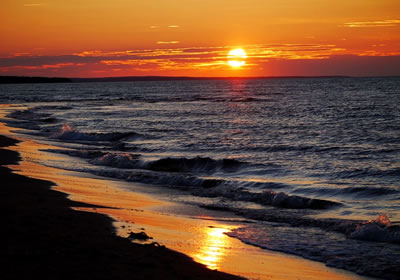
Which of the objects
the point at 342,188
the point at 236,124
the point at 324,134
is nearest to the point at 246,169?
the point at 342,188

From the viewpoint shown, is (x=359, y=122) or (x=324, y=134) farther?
(x=359, y=122)

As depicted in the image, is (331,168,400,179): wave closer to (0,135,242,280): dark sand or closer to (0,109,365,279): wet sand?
(0,109,365,279): wet sand

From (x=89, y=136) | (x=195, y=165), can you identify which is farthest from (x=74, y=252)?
(x=89, y=136)

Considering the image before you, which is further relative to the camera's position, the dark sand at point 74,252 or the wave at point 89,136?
the wave at point 89,136

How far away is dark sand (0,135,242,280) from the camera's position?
723 centimetres

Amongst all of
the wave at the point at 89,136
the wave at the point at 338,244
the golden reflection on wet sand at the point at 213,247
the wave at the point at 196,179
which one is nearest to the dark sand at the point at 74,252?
the golden reflection on wet sand at the point at 213,247

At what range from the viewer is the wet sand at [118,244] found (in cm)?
756

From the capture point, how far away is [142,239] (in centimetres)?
964

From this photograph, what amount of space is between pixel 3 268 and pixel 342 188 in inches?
473

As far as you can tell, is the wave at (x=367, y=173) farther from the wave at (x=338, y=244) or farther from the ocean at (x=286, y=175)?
the wave at (x=338, y=244)

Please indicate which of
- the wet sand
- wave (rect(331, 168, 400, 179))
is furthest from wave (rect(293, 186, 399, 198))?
the wet sand

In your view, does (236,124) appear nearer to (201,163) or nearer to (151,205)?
(201,163)

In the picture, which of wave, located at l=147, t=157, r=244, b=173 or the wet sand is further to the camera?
wave, located at l=147, t=157, r=244, b=173

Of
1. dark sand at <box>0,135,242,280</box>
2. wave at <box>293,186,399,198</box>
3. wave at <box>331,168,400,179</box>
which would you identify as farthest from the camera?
wave at <box>331,168,400,179</box>
